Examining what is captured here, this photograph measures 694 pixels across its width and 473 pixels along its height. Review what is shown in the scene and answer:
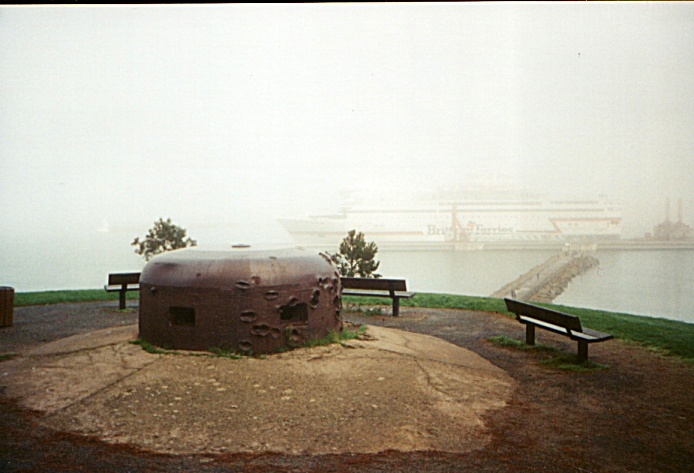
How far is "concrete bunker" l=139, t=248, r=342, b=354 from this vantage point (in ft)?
18.9

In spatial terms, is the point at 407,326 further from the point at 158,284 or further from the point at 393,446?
the point at 393,446

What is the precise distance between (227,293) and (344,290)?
462cm

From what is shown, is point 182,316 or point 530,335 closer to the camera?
point 182,316

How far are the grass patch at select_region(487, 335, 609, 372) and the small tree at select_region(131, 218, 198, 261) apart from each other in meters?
10.9

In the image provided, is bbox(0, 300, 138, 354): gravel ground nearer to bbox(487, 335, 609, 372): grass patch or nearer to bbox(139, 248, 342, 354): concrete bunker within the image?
bbox(139, 248, 342, 354): concrete bunker

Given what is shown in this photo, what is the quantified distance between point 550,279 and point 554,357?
14.2 m

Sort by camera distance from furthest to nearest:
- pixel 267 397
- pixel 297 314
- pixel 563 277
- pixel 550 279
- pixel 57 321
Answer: pixel 550 279 → pixel 563 277 → pixel 57 321 → pixel 297 314 → pixel 267 397

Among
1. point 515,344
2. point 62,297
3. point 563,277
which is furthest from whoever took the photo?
point 563,277

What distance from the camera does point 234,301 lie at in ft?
18.8

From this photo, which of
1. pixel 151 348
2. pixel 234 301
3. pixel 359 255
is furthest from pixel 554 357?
pixel 359 255

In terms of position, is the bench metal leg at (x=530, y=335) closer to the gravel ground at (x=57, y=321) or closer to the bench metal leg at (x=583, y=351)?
the bench metal leg at (x=583, y=351)

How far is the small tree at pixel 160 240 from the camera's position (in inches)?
623

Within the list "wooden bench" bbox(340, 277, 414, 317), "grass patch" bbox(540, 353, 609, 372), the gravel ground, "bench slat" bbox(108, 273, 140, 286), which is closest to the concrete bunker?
the gravel ground

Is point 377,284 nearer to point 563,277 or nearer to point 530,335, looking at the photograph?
point 530,335
